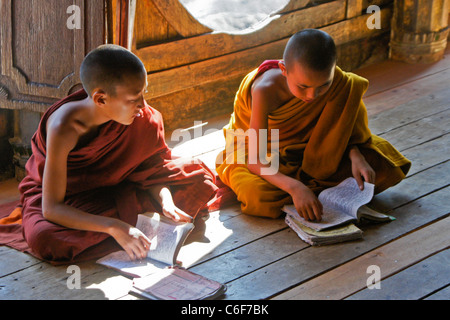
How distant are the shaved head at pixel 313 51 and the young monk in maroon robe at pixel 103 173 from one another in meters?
0.71

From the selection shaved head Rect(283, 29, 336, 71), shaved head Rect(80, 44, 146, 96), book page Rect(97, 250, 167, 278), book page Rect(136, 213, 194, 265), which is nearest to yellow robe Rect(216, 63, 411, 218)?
shaved head Rect(283, 29, 336, 71)

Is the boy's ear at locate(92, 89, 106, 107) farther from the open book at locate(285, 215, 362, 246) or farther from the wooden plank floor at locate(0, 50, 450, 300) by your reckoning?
A: the open book at locate(285, 215, 362, 246)

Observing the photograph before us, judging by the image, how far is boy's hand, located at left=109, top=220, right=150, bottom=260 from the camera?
271 centimetres

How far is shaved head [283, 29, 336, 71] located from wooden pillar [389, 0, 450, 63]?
9.81 feet

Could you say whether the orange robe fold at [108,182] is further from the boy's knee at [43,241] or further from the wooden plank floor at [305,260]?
the wooden plank floor at [305,260]

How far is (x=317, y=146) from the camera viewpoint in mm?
3246

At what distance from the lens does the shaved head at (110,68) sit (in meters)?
2.62

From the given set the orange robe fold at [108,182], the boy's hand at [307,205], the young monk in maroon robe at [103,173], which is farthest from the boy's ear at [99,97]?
the boy's hand at [307,205]

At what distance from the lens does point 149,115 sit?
310 centimetres

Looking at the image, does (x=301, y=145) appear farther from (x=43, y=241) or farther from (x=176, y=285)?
(x=43, y=241)

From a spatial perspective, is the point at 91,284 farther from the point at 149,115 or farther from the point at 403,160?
the point at 403,160

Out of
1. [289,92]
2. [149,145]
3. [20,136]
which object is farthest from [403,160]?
[20,136]

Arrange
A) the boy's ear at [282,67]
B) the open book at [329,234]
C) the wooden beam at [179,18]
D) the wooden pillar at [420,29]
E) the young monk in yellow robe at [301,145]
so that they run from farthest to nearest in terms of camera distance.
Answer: the wooden pillar at [420,29]
the wooden beam at [179,18]
the young monk in yellow robe at [301,145]
the boy's ear at [282,67]
the open book at [329,234]
